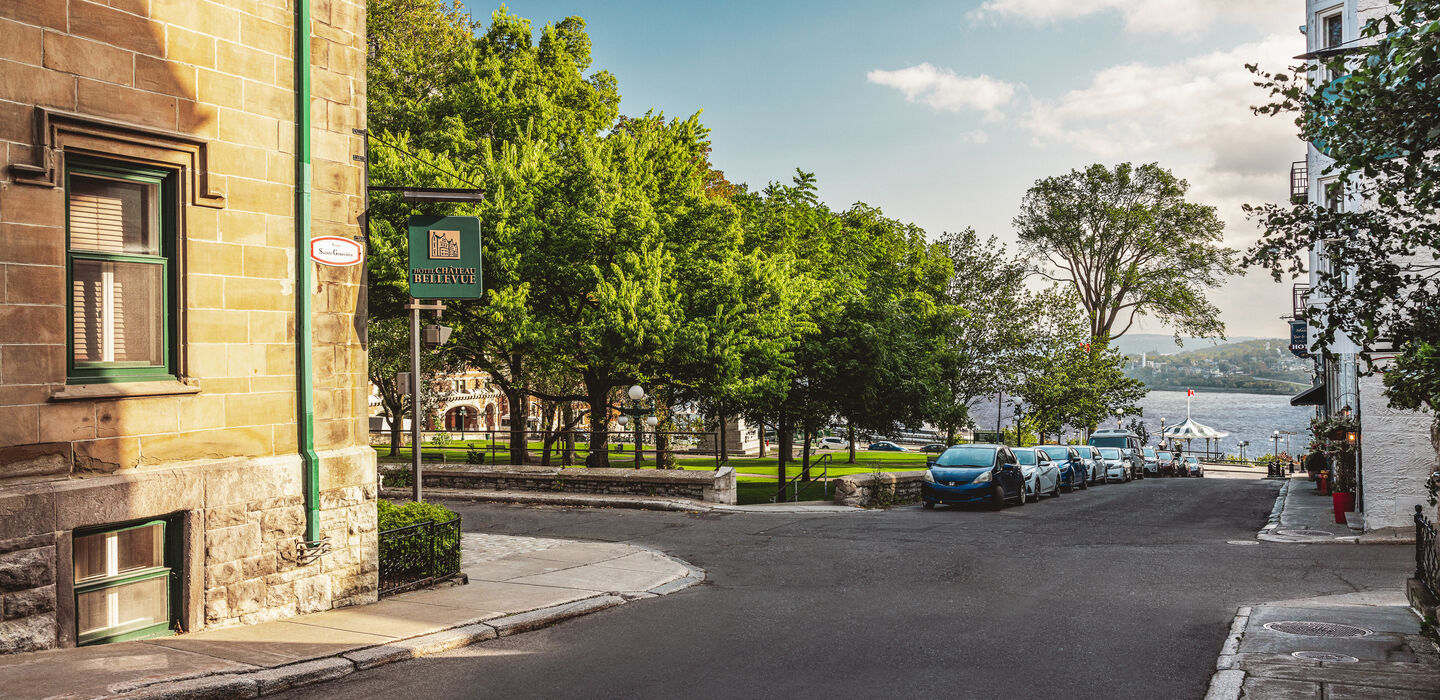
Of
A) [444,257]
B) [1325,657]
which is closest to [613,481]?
[444,257]

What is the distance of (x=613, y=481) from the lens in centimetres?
2112

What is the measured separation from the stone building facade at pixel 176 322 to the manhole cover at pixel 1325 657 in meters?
8.72

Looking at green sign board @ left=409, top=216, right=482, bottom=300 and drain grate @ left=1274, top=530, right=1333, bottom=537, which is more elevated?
green sign board @ left=409, top=216, right=482, bottom=300

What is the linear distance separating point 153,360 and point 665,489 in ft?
44.3

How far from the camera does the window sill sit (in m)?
7.56

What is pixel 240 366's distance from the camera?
8.89m

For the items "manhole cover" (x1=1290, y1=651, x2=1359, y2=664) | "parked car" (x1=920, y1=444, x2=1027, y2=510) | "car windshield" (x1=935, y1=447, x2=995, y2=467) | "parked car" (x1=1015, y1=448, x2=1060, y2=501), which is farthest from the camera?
"parked car" (x1=1015, y1=448, x2=1060, y2=501)

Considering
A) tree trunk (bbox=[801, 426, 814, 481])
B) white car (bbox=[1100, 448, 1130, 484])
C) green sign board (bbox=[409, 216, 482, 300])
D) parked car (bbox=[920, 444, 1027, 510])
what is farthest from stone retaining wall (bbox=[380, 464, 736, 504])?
white car (bbox=[1100, 448, 1130, 484])

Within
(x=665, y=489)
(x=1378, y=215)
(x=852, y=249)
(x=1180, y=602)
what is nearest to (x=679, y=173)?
(x=852, y=249)

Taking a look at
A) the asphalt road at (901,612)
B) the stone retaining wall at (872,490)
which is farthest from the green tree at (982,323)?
the asphalt road at (901,612)

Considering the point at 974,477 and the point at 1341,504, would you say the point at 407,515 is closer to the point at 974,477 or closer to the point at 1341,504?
the point at 974,477

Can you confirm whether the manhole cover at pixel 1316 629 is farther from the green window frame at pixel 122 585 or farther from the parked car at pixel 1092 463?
the parked car at pixel 1092 463

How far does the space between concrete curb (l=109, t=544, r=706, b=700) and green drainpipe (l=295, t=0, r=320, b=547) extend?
1.90 m

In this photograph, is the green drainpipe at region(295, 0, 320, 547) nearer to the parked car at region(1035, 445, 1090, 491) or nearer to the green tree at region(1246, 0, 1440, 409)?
the green tree at region(1246, 0, 1440, 409)
